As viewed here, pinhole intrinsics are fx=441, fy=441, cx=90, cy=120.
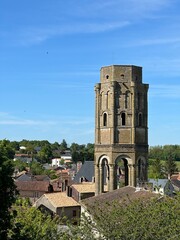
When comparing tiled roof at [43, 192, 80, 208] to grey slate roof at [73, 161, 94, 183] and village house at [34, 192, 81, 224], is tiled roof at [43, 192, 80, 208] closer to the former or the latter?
village house at [34, 192, 81, 224]

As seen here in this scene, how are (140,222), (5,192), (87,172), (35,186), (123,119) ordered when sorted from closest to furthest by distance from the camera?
(5,192) < (140,222) < (123,119) < (35,186) < (87,172)

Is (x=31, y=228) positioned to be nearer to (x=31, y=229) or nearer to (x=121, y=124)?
(x=31, y=229)

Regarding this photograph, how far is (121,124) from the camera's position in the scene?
37.8 m

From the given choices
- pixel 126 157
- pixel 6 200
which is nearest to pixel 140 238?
pixel 6 200

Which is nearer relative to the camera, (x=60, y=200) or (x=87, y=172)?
(x=60, y=200)

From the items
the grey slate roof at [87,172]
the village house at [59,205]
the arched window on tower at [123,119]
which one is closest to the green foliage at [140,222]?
the arched window on tower at [123,119]

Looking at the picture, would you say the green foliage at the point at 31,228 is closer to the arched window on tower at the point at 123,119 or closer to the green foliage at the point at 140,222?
the green foliage at the point at 140,222

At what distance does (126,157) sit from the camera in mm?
37875

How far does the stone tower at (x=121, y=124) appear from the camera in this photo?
37656 millimetres

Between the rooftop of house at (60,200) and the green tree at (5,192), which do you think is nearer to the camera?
the green tree at (5,192)

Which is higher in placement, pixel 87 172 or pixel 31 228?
pixel 87 172

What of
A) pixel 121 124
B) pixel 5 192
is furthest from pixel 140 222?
pixel 121 124

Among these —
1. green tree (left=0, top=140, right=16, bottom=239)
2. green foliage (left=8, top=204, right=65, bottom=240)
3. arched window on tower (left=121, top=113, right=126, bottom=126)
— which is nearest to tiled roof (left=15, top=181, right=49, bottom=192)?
arched window on tower (left=121, top=113, right=126, bottom=126)

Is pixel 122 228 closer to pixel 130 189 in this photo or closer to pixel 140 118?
pixel 130 189
